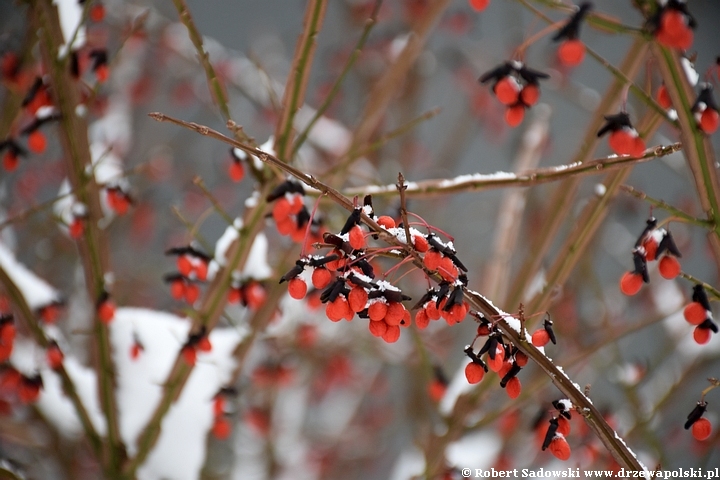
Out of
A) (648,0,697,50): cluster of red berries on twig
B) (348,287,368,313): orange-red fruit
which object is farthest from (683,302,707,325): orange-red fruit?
(348,287,368,313): orange-red fruit

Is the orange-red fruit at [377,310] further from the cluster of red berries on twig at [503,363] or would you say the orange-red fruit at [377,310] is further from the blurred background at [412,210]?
the blurred background at [412,210]

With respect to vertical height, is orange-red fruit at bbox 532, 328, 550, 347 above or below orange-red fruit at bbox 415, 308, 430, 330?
above

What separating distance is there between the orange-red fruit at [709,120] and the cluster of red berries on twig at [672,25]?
12 cm

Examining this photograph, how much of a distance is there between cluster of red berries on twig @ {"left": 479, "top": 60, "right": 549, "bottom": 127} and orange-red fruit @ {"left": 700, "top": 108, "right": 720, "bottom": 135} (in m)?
0.25

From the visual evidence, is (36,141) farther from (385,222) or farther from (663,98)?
(663,98)

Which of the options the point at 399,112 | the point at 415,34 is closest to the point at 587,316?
the point at 399,112

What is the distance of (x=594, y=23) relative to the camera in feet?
2.89

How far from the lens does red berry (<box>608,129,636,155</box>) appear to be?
892 mm

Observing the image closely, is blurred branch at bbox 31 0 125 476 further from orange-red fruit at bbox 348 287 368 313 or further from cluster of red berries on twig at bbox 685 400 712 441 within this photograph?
cluster of red berries on twig at bbox 685 400 712 441

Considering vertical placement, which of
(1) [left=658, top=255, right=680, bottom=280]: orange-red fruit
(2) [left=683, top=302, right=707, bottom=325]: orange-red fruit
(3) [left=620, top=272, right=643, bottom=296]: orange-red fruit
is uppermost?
(1) [left=658, top=255, right=680, bottom=280]: orange-red fruit

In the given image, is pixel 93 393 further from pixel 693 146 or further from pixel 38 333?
pixel 693 146

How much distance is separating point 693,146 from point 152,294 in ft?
10.8

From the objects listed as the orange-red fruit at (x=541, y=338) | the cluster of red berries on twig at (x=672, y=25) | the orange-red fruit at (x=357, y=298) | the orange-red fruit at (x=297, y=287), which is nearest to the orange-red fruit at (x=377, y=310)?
the orange-red fruit at (x=357, y=298)

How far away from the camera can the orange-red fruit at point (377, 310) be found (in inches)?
31.4
